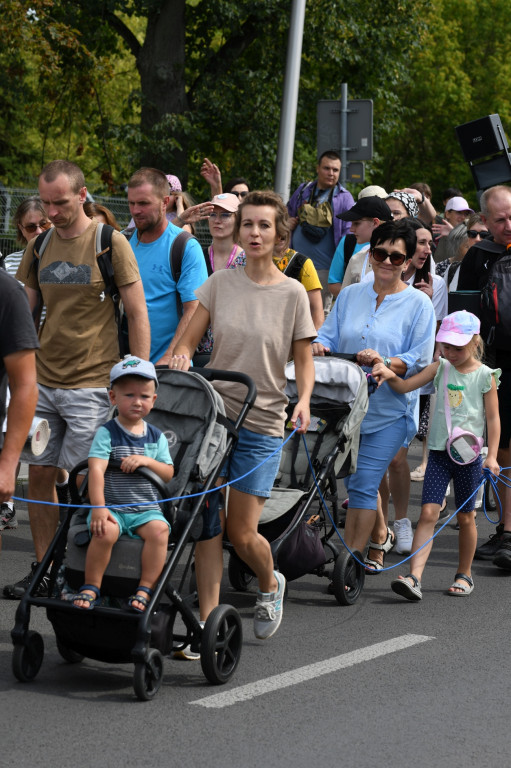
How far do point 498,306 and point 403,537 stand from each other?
1.65m

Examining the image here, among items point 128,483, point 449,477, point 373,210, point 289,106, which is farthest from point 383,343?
point 289,106

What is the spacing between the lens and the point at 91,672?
5.30 metres

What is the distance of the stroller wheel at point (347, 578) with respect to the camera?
665 centimetres

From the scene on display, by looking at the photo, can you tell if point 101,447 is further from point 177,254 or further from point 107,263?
point 177,254

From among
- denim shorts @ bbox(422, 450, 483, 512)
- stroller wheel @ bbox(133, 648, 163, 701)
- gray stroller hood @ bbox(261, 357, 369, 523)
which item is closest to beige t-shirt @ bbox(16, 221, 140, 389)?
gray stroller hood @ bbox(261, 357, 369, 523)

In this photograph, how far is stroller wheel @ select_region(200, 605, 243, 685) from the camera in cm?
505

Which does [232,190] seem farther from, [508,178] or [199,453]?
[199,453]

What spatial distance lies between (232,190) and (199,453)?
24.5 feet

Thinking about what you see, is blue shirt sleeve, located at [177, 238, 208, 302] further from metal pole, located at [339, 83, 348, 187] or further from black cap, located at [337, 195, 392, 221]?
metal pole, located at [339, 83, 348, 187]

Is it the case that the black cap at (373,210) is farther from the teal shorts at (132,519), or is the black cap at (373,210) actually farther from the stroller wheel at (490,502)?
the teal shorts at (132,519)

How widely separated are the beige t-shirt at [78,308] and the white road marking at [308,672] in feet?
5.99

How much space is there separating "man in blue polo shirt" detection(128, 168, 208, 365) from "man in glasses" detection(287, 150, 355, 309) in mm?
A: 4770

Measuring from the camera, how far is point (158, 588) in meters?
4.86

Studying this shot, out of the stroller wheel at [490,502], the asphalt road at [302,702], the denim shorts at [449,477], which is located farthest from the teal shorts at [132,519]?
the stroller wheel at [490,502]
